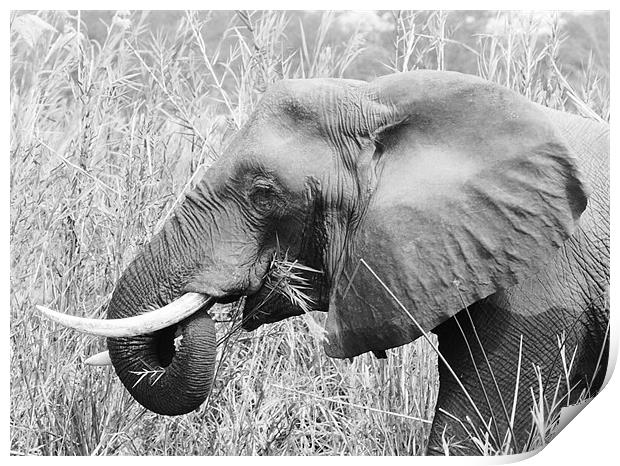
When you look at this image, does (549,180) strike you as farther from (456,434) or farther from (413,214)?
(456,434)

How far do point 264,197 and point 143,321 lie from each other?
1.11 feet

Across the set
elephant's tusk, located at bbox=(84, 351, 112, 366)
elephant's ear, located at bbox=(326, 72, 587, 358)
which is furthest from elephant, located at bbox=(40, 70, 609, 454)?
elephant's tusk, located at bbox=(84, 351, 112, 366)

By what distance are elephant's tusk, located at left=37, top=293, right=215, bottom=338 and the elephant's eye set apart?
208 mm

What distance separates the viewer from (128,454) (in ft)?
9.78

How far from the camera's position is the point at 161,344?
2475 mm

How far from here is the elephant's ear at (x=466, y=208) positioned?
91.2 inches

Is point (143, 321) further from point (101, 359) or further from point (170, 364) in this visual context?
point (101, 359)

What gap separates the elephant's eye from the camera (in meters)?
2.40

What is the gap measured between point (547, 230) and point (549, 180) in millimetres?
96

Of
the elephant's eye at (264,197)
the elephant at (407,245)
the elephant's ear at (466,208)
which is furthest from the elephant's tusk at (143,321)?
the elephant's ear at (466,208)

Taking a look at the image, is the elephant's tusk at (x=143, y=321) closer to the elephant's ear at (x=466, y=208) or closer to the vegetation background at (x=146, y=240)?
the vegetation background at (x=146, y=240)

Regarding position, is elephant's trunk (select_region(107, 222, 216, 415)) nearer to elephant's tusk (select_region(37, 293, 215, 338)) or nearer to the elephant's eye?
elephant's tusk (select_region(37, 293, 215, 338))

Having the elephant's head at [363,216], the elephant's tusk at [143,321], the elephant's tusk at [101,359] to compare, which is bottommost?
the elephant's tusk at [101,359]

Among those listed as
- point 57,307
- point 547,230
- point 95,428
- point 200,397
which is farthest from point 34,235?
point 547,230
